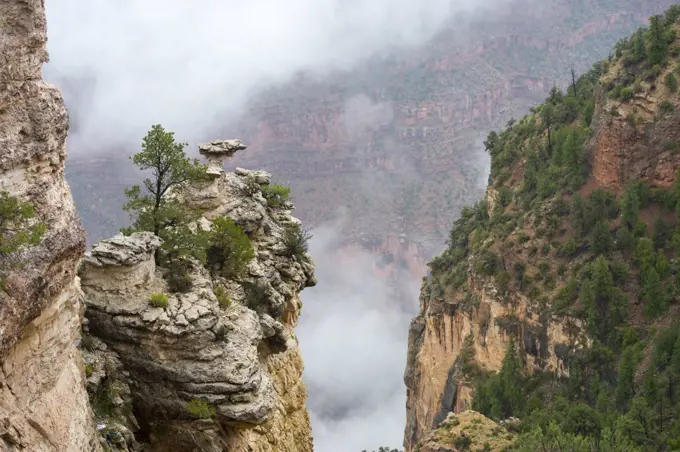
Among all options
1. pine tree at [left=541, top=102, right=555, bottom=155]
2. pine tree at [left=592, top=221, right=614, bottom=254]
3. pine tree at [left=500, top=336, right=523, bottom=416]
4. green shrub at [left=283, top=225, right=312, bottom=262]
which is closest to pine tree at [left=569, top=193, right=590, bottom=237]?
pine tree at [left=592, top=221, right=614, bottom=254]

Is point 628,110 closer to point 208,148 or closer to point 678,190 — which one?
point 678,190

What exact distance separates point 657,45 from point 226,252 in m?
80.2

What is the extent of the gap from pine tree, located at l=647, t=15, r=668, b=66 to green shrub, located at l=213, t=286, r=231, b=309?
81942mm

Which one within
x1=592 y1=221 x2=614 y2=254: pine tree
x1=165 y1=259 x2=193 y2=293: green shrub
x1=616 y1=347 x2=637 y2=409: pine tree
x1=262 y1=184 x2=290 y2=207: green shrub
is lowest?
x1=165 y1=259 x2=193 y2=293: green shrub

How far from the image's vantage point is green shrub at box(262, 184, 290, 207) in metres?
A: 46.8

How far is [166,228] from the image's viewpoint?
34281 millimetres

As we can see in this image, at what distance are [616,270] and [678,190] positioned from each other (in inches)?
477

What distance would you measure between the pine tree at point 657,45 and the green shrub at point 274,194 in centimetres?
6918

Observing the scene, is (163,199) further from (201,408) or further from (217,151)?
(201,408)

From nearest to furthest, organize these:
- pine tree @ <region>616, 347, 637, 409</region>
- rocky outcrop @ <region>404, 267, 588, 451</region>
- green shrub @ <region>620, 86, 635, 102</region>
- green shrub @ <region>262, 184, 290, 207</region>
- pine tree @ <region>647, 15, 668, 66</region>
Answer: green shrub @ <region>262, 184, 290, 207</region>, pine tree @ <region>616, 347, 637, 409</region>, rocky outcrop @ <region>404, 267, 588, 451</region>, pine tree @ <region>647, 15, 668, 66</region>, green shrub @ <region>620, 86, 635, 102</region>

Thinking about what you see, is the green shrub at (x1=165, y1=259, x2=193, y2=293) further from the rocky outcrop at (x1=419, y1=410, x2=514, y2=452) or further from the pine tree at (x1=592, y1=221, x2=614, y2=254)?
the pine tree at (x1=592, y1=221, x2=614, y2=254)

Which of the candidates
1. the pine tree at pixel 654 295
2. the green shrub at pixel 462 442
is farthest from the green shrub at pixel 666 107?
the green shrub at pixel 462 442

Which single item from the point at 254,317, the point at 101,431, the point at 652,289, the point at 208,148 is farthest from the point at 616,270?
the point at 101,431

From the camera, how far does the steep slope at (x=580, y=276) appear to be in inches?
3361
